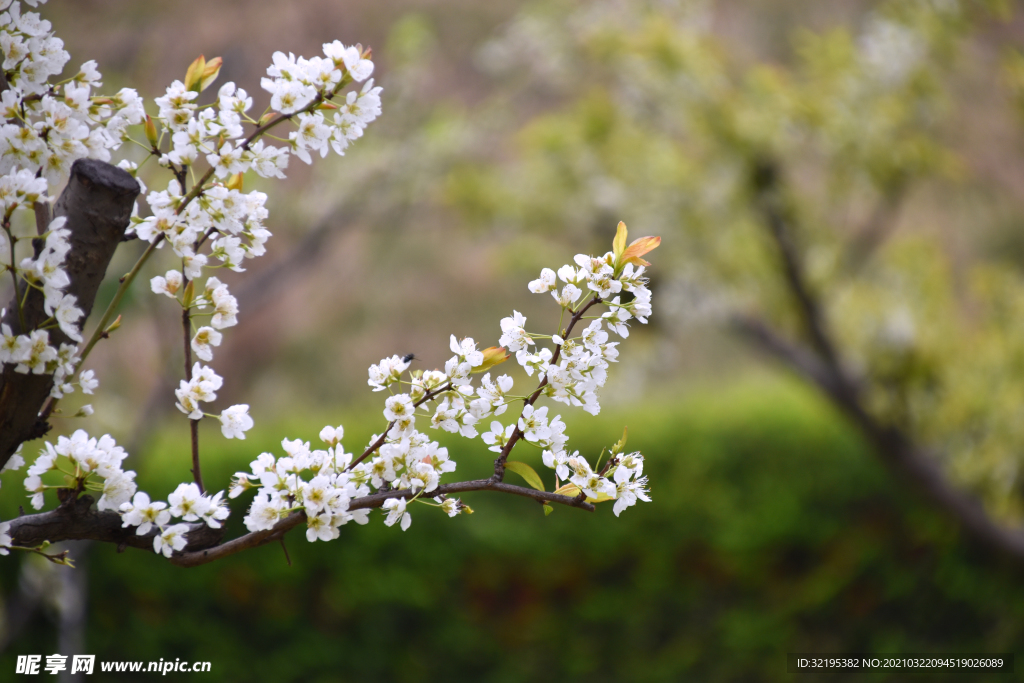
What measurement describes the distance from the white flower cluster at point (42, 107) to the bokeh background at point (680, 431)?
2024mm

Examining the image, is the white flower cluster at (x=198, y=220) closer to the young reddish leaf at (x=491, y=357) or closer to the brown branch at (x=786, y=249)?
the young reddish leaf at (x=491, y=357)

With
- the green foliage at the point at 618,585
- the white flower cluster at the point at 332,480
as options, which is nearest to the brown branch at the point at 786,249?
the green foliage at the point at 618,585

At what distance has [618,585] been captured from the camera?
3053mm

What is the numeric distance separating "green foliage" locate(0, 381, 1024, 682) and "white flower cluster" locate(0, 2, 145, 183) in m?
2.14

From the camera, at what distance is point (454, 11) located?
5.94m

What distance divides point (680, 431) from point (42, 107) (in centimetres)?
300

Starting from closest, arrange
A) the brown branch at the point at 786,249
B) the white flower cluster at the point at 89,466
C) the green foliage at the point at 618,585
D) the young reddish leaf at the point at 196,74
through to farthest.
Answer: the white flower cluster at the point at 89,466, the young reddish leaf at the point at 196,74, the green foliage at the point at 618,585, the brown branch at the point at 786,249

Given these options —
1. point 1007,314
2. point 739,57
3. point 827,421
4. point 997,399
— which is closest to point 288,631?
point 827,421

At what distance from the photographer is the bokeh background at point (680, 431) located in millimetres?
2797

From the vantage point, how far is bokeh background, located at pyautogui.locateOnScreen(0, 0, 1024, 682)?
280 centimetres

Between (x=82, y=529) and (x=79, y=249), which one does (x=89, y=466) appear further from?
(x=79, y=249)

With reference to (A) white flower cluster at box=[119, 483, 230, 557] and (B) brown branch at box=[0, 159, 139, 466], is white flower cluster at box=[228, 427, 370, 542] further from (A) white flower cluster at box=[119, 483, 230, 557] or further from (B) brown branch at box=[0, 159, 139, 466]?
(B) brown branch at box=[0, 159, 139, 466]

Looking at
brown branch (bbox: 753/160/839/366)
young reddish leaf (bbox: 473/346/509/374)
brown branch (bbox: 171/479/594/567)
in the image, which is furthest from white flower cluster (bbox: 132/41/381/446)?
brown branch (bbox: 753/160/839/366)

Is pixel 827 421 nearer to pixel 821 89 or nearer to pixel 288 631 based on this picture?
pixel 821 89
